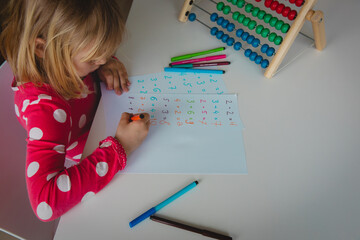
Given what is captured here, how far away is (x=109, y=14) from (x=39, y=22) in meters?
0.15

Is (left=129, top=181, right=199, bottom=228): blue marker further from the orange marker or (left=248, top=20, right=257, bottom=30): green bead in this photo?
(left=248, top=20, right=257, bottom=30): green bead

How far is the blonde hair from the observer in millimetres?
537

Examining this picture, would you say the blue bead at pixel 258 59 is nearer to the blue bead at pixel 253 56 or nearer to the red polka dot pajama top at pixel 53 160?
the blue bead at pixel 253 56

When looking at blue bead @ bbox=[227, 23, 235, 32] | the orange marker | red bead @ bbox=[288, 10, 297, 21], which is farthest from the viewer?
blue bead @ bbox=[227, 23, 235, 32]

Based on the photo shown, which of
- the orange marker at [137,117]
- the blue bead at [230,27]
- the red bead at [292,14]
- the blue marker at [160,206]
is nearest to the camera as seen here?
the blue marker at [160,206]

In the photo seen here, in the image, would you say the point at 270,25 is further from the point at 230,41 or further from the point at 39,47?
the point at 39,47

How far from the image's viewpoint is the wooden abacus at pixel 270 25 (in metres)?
0.71

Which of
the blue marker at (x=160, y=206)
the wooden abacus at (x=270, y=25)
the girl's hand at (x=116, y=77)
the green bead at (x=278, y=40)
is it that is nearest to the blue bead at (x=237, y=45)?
the wooden abacus at (x=270, y=25)

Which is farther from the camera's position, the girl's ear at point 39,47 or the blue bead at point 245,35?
the blue bead at point 245,35

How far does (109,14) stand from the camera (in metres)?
0.60

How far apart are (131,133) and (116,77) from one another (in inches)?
7.9

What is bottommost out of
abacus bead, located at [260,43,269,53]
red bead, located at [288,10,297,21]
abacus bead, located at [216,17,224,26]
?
abacus bead, located at [260,43,269,53]

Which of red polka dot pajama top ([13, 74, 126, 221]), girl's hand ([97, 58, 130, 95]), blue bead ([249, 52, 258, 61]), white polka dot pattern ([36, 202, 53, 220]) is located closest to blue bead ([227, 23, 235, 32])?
blue bead ([249, 52, 258, 61])

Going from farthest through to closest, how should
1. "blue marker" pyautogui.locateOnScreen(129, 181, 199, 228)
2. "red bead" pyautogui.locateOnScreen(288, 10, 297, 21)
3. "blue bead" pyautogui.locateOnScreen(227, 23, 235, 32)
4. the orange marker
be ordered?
"blue bead" pyautogui.locateOnScreen(227, 23, 235, 32) < "red bead" pyautogui.locateOnScreen(288, 10, 297, 21) < the orange marker < "blue marker" pyautogui.locateOnScreen(129, 181, 199, 228)
